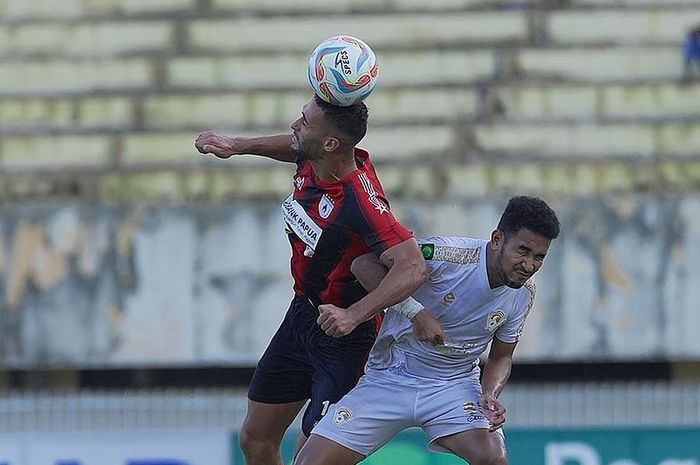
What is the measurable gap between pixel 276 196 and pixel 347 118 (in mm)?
3687

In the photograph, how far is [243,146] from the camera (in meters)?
5.75

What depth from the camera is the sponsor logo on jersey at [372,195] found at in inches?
209

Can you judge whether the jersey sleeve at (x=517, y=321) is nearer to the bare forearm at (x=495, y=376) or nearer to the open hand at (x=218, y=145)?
the bare forearm at (x=495, y=376)

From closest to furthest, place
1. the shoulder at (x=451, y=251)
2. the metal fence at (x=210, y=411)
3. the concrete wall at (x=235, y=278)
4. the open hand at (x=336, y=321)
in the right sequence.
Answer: the open hand at (x=336, y=321)
the shoulder at (x=451, y=251)
the metal fence at (x=210, y=411)
the concrete wall at (x=235, y=278)

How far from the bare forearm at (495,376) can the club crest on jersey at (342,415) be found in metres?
0.53

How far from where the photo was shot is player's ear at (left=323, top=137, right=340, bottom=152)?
5270 millimetres

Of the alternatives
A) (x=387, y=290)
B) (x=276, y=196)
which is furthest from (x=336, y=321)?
(x=276, y=196)

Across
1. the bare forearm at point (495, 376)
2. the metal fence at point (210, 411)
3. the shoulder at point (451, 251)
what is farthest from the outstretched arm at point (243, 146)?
the metal fence at point (210, 411)

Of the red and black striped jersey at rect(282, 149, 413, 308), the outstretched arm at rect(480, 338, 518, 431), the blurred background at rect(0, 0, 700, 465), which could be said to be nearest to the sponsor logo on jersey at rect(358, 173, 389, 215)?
the red and black striped jersey at rect(282, 149, 413, 308)

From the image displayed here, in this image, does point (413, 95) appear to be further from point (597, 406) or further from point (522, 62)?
point (597, 406)

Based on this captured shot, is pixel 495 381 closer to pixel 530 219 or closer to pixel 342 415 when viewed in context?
pixel 342 415

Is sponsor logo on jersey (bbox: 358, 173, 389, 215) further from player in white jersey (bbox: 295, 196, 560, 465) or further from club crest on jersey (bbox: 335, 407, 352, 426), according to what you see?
club crest on jersey (bbox: 335, 407, 352, 426)

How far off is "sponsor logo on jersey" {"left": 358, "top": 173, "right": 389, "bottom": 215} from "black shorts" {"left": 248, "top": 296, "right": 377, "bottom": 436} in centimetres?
57

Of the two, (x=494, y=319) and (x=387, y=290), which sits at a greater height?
(x=387, y=290)
